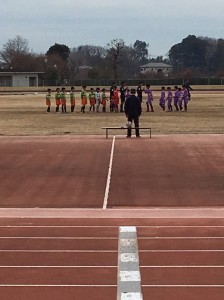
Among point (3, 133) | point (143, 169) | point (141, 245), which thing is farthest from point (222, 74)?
point (141, 245)

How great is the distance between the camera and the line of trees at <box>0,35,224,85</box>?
11544cm

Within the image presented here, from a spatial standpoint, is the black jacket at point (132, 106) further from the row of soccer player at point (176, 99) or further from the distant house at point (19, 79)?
the distant house at point (19, 79)


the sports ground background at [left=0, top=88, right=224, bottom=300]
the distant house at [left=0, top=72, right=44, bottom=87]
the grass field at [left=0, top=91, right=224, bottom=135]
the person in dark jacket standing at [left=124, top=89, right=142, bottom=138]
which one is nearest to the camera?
the sports ground background at [left=0, top=88, right=224, bottom=300]

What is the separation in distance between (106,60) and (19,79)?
86.8 feet

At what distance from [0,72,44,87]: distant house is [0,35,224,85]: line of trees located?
6.29ft

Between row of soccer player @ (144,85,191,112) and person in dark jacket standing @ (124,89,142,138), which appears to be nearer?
person in dark jacket standing @ (124,89,142,138)

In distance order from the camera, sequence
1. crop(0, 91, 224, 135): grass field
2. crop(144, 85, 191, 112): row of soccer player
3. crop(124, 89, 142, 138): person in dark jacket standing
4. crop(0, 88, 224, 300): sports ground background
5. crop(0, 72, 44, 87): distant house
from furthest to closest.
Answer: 1. crop(0, 72, 44, 87): distant house
2. crop(144, 85, 191, 112): row of soccer player
3. crop(0, 91, 224, 135): grass field
4. crop(124, 89, 142, 138): person in dark jacket standing
5. crop(0, 88, 224, 300): sports ground background

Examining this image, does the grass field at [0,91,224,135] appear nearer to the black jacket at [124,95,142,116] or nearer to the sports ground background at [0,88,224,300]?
the black jacket at [124,95,142,116]

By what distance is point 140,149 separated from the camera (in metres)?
20.7

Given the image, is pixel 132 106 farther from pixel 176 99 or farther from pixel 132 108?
pixel 176 99

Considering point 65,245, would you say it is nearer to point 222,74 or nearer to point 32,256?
point 32,256

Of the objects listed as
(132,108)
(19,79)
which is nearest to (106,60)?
(19,79)

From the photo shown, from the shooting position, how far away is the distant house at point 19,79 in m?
108

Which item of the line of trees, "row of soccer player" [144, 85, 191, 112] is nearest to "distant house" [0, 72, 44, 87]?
the line of trees
